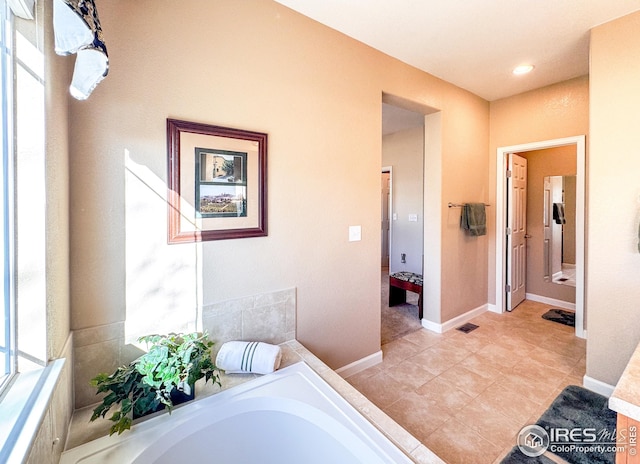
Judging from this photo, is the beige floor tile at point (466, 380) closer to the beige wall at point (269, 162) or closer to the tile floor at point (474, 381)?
the tile floor at point (474, 381)

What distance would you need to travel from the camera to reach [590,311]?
212 centimetres


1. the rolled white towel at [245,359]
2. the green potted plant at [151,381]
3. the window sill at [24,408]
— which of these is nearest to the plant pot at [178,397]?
the green potted plant at [151,381]

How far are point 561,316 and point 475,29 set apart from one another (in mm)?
3310

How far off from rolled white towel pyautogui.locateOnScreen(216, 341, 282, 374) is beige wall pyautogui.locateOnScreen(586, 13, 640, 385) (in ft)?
7.54

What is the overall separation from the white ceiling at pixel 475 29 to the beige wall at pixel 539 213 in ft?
4.12

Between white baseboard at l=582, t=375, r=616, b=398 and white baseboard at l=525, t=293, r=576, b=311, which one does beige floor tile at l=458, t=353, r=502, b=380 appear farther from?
white baseboard at l=525, t=293, r=576, b=311

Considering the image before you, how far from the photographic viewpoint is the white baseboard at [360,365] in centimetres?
226

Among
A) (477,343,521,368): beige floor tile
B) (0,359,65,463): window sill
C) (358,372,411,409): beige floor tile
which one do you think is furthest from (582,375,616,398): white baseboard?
(0,359,65,463): window sill

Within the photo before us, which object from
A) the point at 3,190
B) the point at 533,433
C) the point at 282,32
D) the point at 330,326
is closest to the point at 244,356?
the point at 330,326

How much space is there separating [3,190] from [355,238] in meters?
1.86

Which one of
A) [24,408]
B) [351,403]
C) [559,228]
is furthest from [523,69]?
[24,408]

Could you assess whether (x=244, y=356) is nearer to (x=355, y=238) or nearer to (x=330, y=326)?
(x=330, y=326)

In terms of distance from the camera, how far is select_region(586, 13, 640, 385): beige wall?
192 centimetres

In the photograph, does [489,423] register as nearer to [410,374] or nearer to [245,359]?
[410,374]
